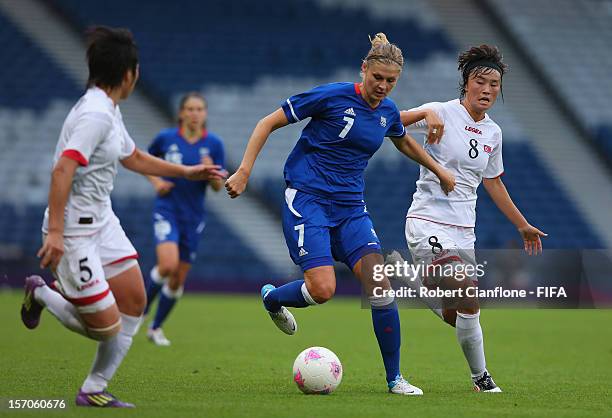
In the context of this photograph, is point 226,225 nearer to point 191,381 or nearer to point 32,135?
point 32,135

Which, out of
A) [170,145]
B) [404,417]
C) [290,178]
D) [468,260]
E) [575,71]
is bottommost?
[404,417]

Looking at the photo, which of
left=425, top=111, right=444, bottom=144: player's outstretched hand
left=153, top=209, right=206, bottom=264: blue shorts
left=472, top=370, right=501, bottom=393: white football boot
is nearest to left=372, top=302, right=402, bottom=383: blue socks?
left=472, top=370, right=501, bottom=393: white football boot

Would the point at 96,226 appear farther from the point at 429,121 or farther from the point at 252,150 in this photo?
the point at 429,121

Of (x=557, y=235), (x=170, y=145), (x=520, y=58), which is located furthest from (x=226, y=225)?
(x=170, y=145)

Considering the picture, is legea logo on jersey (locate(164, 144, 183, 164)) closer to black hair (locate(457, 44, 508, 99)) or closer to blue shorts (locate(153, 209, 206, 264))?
blue shorts (locate(153, 209, 206, 264))

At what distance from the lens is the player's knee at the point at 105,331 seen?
18.5ft

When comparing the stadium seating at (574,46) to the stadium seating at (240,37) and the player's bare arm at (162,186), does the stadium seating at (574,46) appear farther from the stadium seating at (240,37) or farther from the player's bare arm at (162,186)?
the player's bare arm at (162,186)

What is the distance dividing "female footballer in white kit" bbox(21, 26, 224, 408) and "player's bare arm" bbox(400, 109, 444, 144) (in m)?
2.31

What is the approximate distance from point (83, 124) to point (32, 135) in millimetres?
17568

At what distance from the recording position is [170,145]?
37.7 feet

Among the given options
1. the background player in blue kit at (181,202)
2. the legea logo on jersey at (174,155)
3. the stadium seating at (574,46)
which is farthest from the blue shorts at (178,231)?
the stadium seating at (574,46)

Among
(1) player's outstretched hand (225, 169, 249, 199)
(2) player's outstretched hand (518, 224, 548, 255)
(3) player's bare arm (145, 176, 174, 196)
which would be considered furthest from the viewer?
(3) player's bare arm (145, 176, 174, 196)

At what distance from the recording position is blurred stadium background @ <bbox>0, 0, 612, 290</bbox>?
21.4 metres

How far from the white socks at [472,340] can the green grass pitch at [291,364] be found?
204 millimetres
